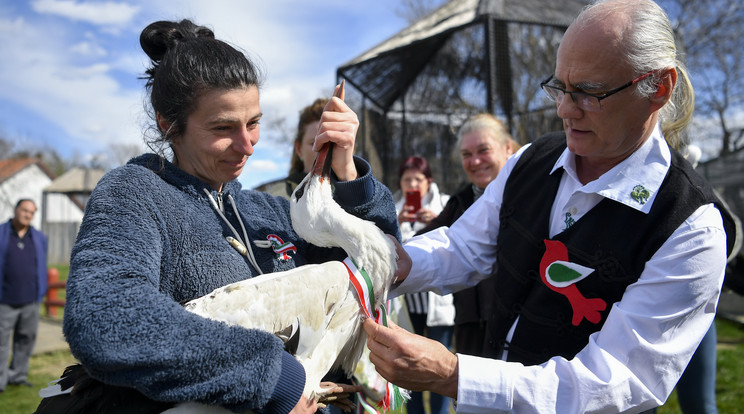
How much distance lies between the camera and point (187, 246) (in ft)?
5.58

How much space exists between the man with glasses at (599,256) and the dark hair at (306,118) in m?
1.84

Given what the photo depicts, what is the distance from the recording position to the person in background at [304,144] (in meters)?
3.79

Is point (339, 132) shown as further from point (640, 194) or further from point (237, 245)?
point (640, 194)

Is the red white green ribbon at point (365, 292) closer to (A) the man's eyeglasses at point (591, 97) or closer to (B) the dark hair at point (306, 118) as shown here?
(A) the man's eyeglasses at point (591, 97)

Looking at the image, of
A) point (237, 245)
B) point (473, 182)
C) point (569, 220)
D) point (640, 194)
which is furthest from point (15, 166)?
point (640, 194)

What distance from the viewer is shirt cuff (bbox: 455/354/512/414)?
5.91 ft

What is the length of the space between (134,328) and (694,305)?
1780 mm

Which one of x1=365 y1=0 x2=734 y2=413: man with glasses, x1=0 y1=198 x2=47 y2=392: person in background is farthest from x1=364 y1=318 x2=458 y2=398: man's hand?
x1=0 y1=198 x2=47 y2=392: person in background

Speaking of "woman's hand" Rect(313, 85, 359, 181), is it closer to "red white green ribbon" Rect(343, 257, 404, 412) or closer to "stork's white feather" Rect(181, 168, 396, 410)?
"stork's white feather" Rect(181, 168, 396, 410)

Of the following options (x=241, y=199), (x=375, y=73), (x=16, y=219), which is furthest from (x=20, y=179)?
(x=241, y=199)

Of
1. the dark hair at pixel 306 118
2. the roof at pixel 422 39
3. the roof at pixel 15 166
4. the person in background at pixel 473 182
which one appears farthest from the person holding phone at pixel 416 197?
the roof at pixel 15 166

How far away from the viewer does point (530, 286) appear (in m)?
2.22

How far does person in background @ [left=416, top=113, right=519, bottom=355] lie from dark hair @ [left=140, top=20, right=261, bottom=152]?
233cm

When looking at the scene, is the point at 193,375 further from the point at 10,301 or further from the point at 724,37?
the point at 724,37
